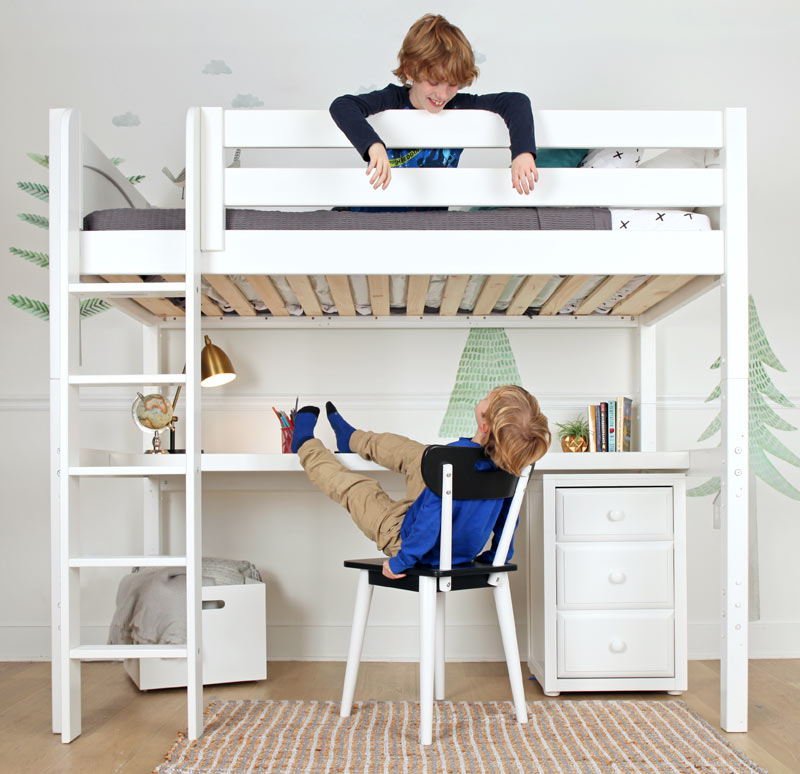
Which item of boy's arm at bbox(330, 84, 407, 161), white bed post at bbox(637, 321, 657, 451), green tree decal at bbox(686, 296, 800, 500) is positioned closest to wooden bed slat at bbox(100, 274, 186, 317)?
boy's arm at bbox(330, 84, 407, 161)

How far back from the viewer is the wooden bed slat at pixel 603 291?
2.68m

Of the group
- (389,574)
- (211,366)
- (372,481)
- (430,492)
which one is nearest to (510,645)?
(389,574)

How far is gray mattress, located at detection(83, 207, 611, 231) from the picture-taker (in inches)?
92.4

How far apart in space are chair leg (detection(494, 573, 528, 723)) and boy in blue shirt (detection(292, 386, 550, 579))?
130mm

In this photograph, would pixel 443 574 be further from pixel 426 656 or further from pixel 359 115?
pixel 359 115

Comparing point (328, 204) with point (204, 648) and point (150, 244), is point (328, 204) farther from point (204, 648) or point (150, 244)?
point (204, 648)

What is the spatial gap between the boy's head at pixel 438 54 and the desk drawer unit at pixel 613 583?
4.17 ft

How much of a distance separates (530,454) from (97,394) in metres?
1.94

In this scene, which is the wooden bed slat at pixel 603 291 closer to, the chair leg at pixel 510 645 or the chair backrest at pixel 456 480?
the chair backrest at pixel 456 480

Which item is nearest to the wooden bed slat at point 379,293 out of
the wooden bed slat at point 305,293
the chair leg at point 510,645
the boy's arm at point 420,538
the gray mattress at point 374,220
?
the wooden bed slat at point 305,293

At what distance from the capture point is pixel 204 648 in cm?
280

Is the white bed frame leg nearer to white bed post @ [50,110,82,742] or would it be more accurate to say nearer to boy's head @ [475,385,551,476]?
boy's head @ [475,385,551,476]

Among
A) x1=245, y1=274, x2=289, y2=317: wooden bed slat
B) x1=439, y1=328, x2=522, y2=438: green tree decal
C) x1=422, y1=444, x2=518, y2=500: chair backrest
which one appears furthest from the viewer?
x1=439, y1=328, x2=522, y2=438: green tree decal

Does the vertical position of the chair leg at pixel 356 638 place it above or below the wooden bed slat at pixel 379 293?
below
